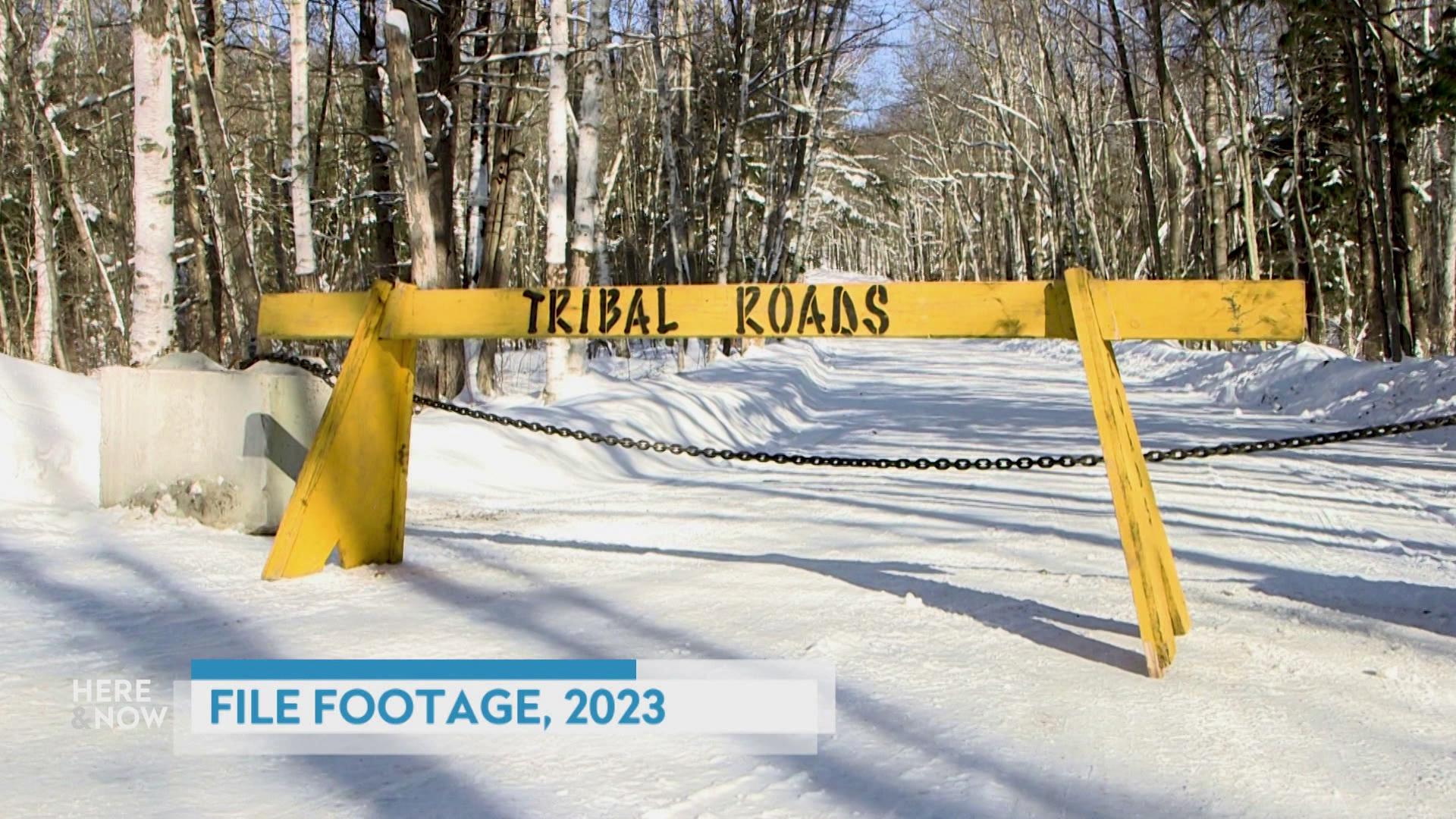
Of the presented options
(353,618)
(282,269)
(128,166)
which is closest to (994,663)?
(353,618)

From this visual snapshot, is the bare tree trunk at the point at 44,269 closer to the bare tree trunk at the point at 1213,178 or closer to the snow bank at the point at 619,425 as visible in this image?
the snow bank at the point at 619,425

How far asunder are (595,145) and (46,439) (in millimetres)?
9253

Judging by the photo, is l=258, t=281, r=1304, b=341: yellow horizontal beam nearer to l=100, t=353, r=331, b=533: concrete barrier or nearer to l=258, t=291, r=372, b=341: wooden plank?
l=258, t=291, r=372, b=341: wooden plank

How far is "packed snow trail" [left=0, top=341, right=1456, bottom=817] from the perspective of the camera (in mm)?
2518

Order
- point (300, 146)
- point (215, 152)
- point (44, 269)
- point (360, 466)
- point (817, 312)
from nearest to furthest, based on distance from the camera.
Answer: point (817, 312)
point (360, 466)
point (300, 146)
point (215, 152)
point (44, 269)

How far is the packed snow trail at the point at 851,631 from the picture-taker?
252cm

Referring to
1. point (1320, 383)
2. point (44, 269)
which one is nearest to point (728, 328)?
point (1320, 383)

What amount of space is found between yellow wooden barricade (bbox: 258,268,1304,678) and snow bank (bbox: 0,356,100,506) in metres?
1.88

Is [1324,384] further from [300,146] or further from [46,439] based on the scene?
[46,439]

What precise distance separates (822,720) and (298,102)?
13.7 meters

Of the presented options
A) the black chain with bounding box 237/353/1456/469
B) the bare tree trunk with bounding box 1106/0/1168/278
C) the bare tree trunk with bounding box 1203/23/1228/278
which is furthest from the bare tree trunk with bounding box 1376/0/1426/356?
the black chain with bounding box 237/353/1456/469

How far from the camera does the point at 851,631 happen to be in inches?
153

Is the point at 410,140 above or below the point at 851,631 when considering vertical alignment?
above

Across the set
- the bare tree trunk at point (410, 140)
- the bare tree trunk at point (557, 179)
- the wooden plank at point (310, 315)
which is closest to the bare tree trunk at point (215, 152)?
the bare tree trunk at point (410, 140)
